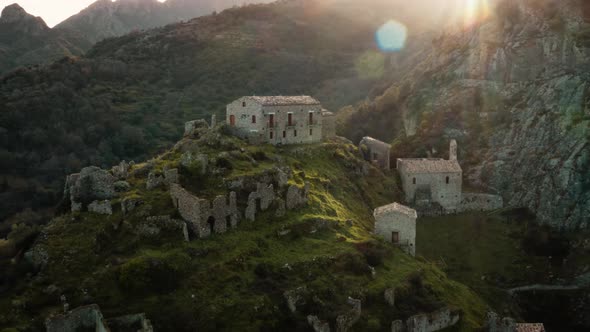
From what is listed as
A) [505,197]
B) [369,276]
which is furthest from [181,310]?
[505,197]

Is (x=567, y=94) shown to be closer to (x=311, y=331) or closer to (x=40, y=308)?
(x=311, y=331)

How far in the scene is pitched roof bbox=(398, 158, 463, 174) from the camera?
6681 cm

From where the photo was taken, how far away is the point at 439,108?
290 feet

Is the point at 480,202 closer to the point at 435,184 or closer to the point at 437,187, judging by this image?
the point at 437,187

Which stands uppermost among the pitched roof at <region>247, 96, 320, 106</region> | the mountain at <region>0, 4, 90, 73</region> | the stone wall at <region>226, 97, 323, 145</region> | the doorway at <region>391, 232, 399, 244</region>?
the mountain at <region>0, 4, 90, 73</region>

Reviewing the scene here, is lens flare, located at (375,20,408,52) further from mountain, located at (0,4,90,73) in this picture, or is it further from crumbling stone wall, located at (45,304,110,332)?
crumbling stone wall, located at (45,304,110,332)

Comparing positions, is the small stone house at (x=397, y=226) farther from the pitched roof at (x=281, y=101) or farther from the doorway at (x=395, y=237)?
the pitched roof at (x=281, y=101)

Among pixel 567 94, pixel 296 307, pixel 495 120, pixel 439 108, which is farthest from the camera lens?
pixel 439 108

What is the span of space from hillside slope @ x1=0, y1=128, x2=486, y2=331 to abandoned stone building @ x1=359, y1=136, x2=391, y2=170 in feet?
62.3

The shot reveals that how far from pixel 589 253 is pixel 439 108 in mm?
34631

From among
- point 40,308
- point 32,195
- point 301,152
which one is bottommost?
point 32,195

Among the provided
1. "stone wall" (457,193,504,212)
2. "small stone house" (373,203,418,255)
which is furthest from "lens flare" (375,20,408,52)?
"small stone house" (373,203,418,255)

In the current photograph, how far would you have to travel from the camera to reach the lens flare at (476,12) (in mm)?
99250

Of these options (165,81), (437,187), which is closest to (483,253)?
(437,187)
